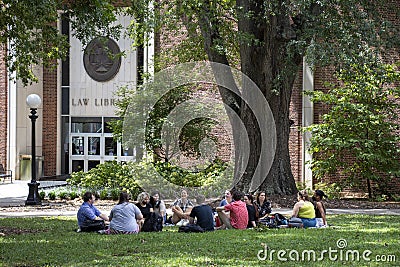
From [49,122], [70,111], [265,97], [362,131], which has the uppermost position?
[70,111]

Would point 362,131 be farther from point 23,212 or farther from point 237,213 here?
point 23,212

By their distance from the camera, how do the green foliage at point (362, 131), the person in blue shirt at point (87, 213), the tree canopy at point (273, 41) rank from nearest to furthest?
the person in blue shirt at point (87, 213), the tree canopy at point (273, 41), the green foliage at point (362, 131)

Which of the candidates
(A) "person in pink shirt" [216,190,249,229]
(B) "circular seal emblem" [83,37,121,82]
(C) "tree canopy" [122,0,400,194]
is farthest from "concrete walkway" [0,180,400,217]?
(B) "circular seal emblem" [83,37,121,82]

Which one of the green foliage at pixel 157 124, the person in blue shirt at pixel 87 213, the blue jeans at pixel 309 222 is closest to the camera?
the person in blue shirt at pixel 87 213

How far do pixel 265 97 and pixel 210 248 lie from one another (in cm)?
1163

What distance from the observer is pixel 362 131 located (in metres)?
26.5

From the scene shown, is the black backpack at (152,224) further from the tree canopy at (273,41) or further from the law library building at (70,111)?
the law library building at (70,111)

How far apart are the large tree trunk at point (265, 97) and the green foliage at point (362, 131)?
3.21 m

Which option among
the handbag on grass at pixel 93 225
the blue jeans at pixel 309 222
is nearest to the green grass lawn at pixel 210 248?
the handbag on grass at pixel 93 225

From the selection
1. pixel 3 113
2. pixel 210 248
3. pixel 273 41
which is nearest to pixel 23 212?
pixel 273 41

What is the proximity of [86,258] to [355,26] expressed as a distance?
11695 millimetres

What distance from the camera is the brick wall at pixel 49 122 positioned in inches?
1427

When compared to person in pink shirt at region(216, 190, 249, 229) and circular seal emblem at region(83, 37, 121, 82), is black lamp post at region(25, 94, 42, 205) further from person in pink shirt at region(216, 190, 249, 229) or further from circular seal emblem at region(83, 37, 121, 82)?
circular seal emblem at region(83, 37, 121, 82)

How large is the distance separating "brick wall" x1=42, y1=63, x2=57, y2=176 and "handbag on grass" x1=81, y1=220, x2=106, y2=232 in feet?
71.0
